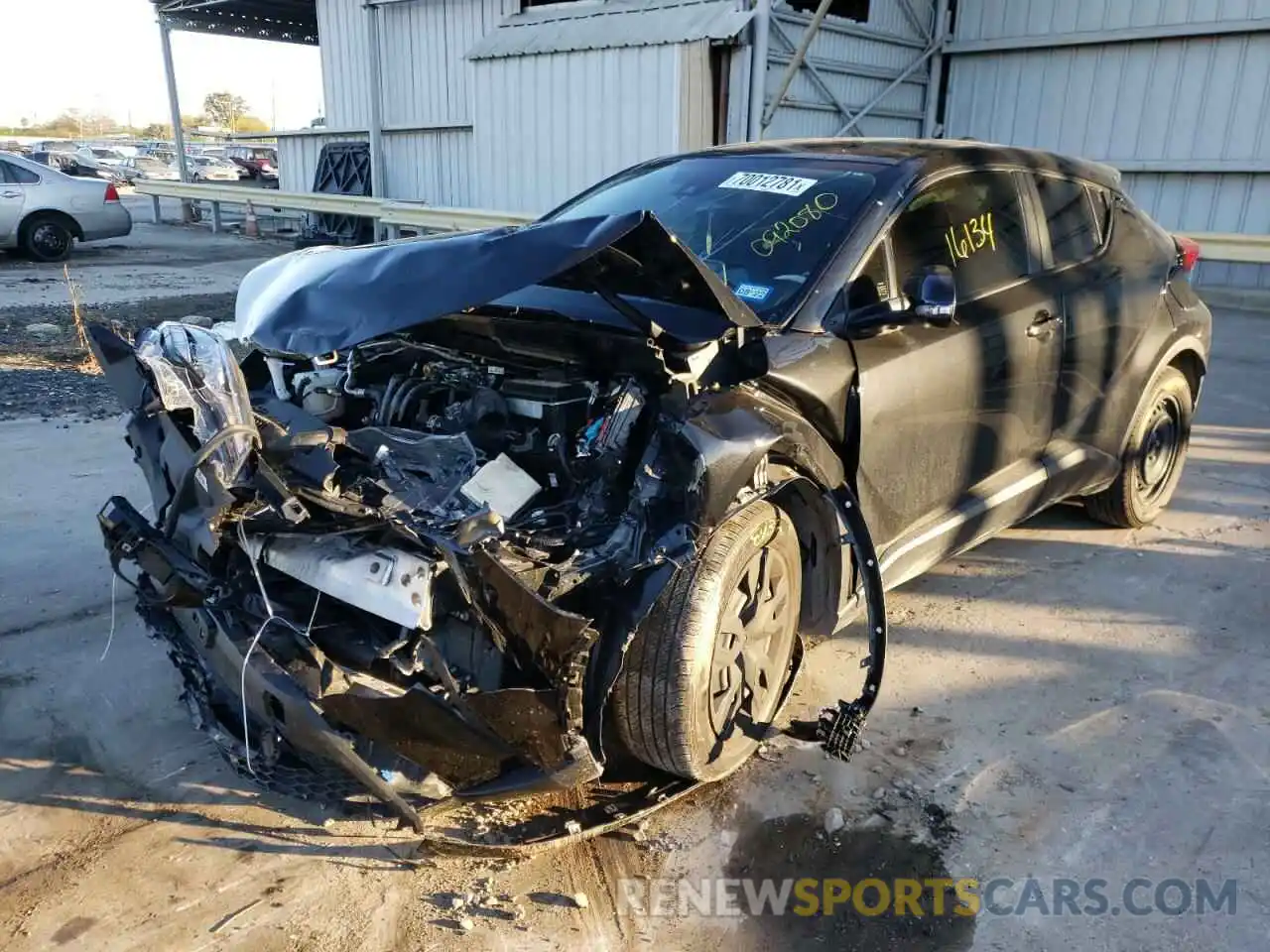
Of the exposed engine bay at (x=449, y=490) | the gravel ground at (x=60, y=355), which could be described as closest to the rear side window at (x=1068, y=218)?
the exposed engine bay at (x=449, y=490)

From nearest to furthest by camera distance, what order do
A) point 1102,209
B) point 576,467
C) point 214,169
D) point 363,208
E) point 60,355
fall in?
point 576,467
point 1102,209
point 60,355
point 363,208
point 214,169

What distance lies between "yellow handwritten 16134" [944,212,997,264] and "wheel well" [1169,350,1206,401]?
1.58 meters

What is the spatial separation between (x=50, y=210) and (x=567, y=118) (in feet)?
25.9

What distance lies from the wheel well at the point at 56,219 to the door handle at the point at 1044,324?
48.6 feet

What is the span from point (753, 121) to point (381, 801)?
1021 cm

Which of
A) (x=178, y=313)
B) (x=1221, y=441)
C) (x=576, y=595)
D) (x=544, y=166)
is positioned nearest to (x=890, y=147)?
(x=576, y=595)

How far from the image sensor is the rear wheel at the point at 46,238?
46.4ft

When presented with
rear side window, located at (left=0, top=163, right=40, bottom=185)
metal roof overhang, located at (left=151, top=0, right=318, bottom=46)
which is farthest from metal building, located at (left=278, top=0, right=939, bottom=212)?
rear side window, located at (left=0, top=163, right=40, bottom=185)

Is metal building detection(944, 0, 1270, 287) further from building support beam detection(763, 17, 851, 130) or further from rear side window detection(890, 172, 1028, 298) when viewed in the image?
rear side window detection(890, 172, 1028, 298)

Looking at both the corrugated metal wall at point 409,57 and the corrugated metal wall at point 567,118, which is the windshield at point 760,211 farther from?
the corrugated metal wall at point 409,57

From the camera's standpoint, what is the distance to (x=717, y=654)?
8.90 ft

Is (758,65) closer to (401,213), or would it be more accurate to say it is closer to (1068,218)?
(401,213)

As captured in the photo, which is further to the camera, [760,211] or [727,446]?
[760,211]
